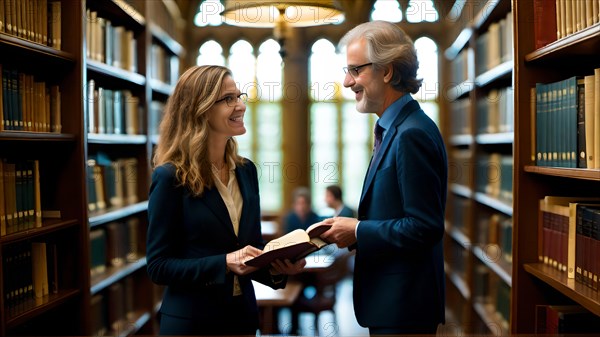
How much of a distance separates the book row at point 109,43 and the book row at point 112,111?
164 mm

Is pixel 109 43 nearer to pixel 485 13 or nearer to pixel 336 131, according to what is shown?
pixel 485 13

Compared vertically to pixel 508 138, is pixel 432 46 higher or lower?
higher

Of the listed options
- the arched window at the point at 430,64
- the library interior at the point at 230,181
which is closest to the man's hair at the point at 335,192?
the library interior at the point at 230,181

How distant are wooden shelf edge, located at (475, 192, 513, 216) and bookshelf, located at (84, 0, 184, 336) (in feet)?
7.23

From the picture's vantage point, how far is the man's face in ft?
6.52

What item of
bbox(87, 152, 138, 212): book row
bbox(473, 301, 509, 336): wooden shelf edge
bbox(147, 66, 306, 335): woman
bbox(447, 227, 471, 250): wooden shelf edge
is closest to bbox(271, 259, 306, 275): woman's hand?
bbox(147, 66, 306, 335): woman

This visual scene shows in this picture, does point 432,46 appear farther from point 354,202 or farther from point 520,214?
point 520,214

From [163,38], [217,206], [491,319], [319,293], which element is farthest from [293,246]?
[163,38]

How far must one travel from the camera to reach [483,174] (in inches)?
186

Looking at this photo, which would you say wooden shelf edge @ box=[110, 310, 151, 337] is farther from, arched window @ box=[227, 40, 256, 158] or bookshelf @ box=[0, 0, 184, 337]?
arched window @ box=[227, 40, 256, 158]

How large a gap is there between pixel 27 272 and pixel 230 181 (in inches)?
43.2

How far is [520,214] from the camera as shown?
8.60 ft

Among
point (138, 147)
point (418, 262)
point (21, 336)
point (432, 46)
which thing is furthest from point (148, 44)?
point (432, 46)

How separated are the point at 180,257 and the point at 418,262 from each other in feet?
2.36
